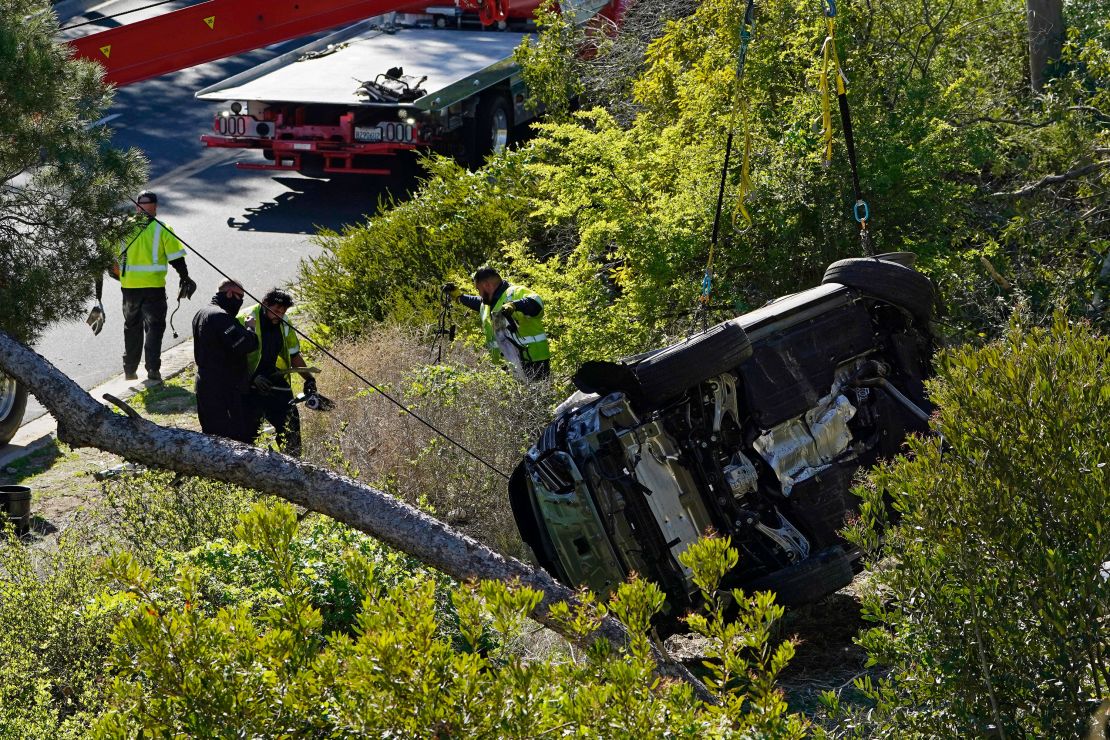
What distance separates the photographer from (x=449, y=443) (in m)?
7.75

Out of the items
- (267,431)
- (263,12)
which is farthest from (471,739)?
(263,12)

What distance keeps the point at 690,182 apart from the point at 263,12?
17.3 ft

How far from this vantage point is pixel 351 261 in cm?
1109

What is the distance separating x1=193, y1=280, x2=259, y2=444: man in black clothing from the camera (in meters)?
8.15

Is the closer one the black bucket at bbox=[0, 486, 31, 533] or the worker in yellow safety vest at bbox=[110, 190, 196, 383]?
the black bucket at bbox=[0, 486, 31, 533]

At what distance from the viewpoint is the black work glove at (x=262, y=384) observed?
8.38 m

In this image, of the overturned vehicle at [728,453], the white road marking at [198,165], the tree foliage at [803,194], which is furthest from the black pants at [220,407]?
the white road marking at [198,165]

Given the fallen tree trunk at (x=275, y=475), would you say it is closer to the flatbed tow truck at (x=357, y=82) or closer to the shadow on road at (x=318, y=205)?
the flatbed tow truck at (x=357, y=82)

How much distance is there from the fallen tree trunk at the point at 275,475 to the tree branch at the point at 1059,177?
578 cm

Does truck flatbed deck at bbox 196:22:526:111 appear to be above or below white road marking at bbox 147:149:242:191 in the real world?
above

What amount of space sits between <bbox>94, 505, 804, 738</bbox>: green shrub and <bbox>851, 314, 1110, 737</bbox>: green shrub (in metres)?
0.66

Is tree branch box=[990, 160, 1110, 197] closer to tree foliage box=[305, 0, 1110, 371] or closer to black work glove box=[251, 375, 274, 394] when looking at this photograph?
tree foliage box=[305, 0, 1110, 371]

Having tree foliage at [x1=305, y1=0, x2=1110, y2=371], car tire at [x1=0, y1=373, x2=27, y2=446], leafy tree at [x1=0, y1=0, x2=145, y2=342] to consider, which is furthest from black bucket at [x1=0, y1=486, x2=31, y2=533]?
tree foliage at [x1=305, y1=0, x2=1110, y2=371]

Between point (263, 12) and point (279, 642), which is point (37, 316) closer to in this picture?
point (279, 642)
